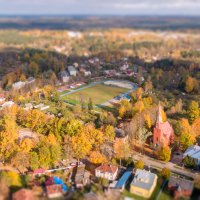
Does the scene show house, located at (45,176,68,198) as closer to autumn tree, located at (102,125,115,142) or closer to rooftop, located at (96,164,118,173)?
rooftop, located at (96,164,118,173)

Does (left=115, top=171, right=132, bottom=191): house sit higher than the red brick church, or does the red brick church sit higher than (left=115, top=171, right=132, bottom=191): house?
the red brick church

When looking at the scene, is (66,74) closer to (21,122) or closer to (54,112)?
(54,112)

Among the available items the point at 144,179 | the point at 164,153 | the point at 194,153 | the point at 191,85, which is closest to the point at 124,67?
the point at 191,85

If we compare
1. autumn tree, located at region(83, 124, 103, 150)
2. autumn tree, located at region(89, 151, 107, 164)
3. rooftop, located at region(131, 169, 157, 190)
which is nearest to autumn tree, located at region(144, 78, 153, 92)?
autumn tree, located at region(83, 124, 103, 150)

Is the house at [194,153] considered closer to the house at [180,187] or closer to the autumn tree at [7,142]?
the house at [180,187]

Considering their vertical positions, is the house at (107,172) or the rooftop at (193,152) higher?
the rooftop at (193,152)

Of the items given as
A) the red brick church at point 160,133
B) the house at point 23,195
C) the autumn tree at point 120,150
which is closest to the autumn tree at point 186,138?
the red brick church at point 160,133
